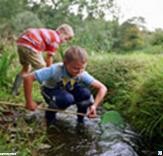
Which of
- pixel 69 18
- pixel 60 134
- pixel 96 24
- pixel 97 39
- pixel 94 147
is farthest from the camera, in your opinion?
pixel 69 18

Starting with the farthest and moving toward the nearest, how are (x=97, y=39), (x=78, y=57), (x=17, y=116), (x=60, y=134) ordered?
(x=97, y=39), (x=17, y=116), (x=60, y=134), (x=78, y=57)

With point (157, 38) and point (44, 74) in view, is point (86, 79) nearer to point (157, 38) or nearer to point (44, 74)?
point (44, 74)

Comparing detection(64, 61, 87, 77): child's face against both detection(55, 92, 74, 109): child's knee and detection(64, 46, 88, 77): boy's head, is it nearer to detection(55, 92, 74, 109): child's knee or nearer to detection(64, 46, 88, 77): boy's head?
detection(64, 46, 88, 77): boy's head

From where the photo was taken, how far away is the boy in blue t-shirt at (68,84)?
4.19 m

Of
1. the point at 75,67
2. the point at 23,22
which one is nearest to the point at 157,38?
the point at 23,22

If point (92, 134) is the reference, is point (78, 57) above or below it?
above

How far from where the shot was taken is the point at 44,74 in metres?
4.39

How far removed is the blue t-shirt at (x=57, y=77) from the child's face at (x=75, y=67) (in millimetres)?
160

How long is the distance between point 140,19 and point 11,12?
4451 mm

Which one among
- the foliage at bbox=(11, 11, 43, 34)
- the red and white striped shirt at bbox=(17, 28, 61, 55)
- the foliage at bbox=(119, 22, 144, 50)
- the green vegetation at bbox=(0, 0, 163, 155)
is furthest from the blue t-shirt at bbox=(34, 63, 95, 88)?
the foliage at bbox=(119, 22, 144, 50)

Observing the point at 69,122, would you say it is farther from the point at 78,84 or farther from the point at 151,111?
the point at 151,111

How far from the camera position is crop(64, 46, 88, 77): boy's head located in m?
4.09

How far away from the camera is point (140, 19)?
631 inches

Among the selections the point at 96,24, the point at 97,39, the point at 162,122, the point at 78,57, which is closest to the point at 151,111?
the point at 162,122
